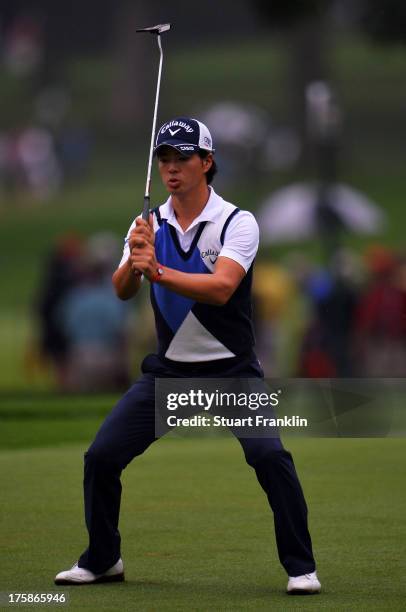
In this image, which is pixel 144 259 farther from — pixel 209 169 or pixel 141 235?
pixel 209 169

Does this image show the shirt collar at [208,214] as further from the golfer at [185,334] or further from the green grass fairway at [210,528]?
the green grass fairway at [210,528]

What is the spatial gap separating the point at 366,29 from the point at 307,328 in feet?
29.8

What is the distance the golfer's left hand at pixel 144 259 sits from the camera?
7.05 meters

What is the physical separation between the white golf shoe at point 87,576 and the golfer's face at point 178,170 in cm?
186

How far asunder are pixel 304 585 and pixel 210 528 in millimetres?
1957

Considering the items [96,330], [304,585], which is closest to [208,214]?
[304,585]

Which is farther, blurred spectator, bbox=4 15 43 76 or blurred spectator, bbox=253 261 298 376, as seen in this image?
blurred spectator, bbox=4 15 43 76

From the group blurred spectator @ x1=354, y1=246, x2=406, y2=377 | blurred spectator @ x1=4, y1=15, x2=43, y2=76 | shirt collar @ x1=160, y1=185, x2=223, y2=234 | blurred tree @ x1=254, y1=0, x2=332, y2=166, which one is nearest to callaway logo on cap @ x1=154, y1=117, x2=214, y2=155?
shirt collar @ x1=160, y1=185, x2=223, y2=234

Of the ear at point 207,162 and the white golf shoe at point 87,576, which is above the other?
the ear at point 207,162

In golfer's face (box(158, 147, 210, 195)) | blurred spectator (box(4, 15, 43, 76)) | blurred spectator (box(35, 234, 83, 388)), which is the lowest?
blurred spectator (box(35, 234, 83, 388))

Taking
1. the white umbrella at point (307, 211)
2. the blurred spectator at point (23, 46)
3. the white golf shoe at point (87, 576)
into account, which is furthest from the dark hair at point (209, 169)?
the blurred spectator at point (23, 46)

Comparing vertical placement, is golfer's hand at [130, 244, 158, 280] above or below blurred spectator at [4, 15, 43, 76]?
below

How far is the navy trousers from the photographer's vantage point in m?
7.30

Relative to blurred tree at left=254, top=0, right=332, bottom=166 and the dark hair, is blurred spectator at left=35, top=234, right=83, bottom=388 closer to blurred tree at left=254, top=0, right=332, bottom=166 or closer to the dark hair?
blurred tree at left=254, top=0, right=332, bottom=166
